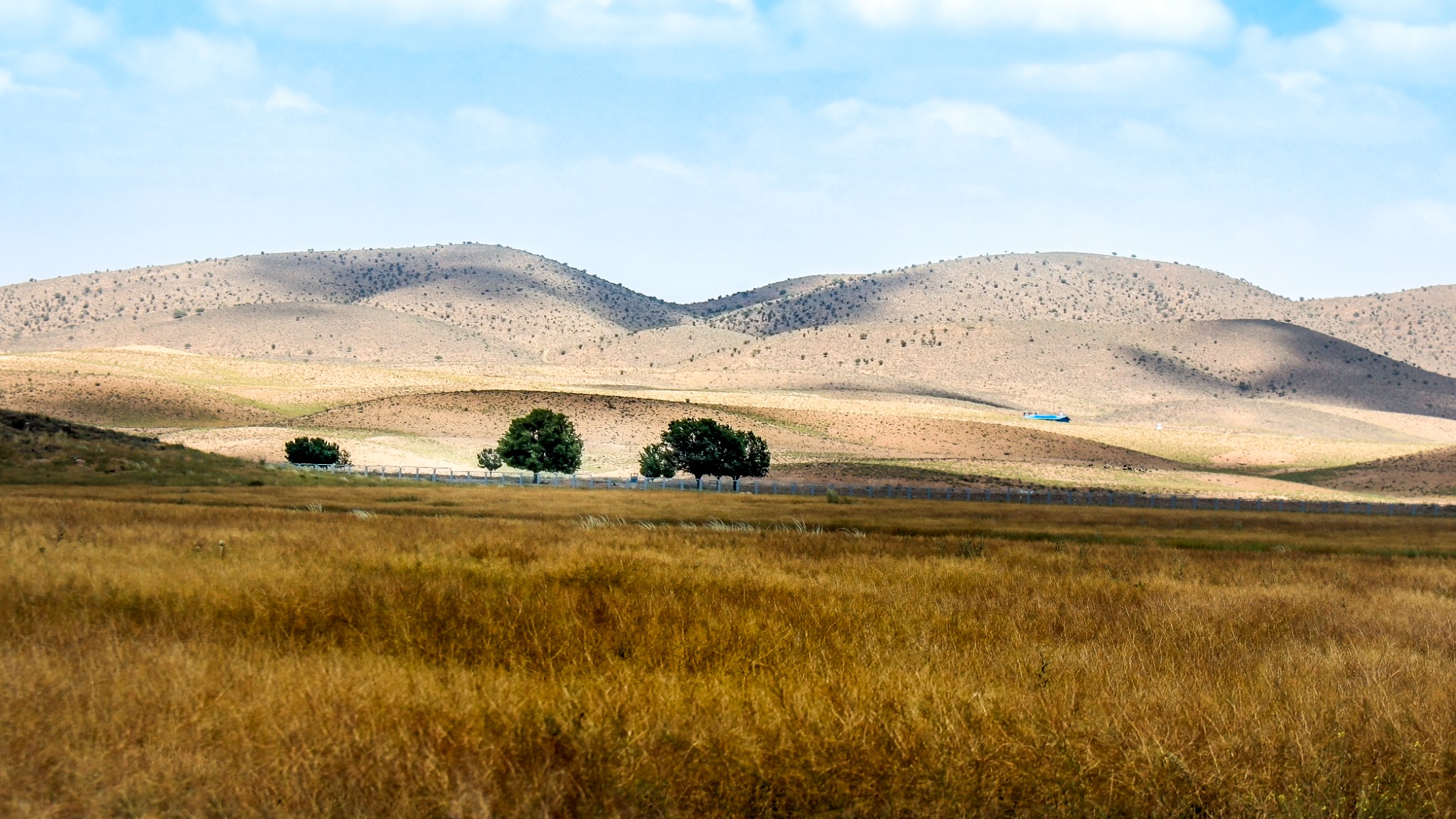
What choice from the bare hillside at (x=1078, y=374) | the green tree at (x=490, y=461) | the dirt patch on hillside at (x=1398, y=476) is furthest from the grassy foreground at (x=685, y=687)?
the bare hillside at (x=1078, y=374)

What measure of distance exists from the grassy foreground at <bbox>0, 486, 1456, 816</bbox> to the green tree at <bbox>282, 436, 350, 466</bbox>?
55.6 metres

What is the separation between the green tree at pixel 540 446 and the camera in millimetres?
78188

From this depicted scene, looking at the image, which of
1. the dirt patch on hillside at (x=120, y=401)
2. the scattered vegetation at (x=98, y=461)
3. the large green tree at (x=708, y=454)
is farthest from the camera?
the dirt patch on hillside at (x=120, y=401)

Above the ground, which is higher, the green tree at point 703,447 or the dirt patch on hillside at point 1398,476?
A: the green tree at point 703,447

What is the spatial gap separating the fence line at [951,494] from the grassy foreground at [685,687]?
4144cm

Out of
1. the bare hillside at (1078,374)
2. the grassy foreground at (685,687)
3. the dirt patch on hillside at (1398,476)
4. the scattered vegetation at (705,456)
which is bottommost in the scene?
the dirt patch on hillside at (1398,476)

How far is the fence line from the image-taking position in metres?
61.4

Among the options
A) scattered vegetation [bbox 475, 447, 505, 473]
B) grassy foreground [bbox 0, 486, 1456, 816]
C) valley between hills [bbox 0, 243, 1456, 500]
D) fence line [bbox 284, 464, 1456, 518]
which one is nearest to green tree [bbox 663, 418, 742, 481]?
fence line [bbox 284, 464, 1456, 518]

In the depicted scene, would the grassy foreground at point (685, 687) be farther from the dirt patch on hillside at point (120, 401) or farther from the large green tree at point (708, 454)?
the dirt patch on hillside at point (120, 401)

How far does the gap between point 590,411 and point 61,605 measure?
313 ft

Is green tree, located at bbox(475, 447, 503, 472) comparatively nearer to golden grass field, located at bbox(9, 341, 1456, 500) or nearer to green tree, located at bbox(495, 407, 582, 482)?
green tree, located at bbox(495, 407, 582, 482)

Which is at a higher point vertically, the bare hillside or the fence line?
the bare hillside

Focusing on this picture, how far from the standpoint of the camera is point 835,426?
114 meters

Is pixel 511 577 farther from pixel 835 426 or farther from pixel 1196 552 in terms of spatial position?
pixel 835 426
